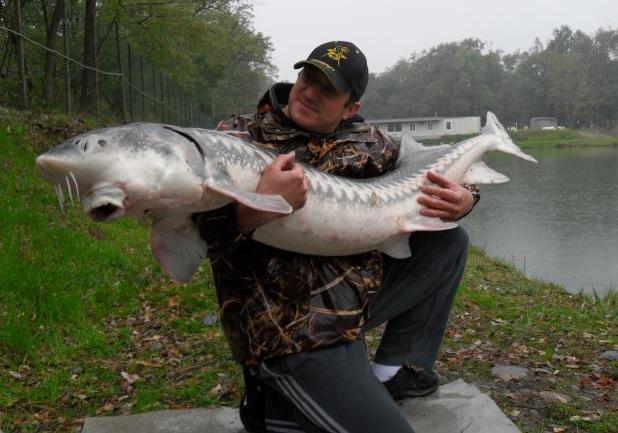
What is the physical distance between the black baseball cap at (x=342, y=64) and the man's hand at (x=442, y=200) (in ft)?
1.80

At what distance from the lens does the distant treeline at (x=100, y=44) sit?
12492mm

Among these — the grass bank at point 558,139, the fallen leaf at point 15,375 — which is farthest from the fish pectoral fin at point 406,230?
the grass bank at point 558,139

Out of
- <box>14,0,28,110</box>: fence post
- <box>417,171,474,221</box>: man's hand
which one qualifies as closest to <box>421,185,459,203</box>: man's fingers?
<box>417,171,474,221</box>: man's hand

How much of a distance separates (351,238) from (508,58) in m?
89.6

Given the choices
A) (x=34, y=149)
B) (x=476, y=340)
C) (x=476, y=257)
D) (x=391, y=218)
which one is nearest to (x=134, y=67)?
(x=34, y=149)

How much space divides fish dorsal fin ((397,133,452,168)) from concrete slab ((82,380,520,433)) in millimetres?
1216

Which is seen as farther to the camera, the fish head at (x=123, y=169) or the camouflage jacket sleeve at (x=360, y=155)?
the camouflage jacket sleeve at (x=360, y=155)

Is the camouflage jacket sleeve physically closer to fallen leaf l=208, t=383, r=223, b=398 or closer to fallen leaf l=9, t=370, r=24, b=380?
fallen leaf l=208, t=383, r=223, b=398

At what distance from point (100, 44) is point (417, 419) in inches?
727

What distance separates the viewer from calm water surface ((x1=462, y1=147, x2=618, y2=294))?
10.7 meters

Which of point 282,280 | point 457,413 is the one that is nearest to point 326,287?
point 282,280

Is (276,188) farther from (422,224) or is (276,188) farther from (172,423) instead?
(172,423)

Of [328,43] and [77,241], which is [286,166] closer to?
[328,43]

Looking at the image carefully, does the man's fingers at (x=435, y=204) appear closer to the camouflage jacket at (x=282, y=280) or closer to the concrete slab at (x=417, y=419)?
the camouflage jacket at (x=282, y=280)
